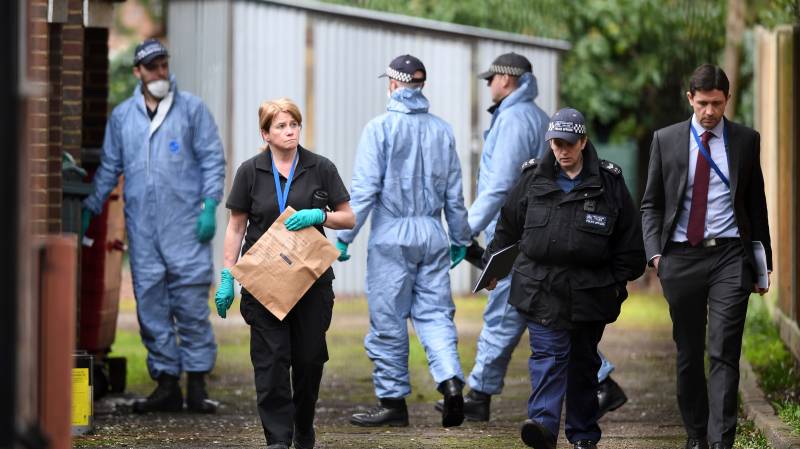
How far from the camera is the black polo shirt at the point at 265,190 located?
7.55 m

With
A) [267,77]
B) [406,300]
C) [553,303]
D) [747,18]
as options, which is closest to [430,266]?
[406,300]

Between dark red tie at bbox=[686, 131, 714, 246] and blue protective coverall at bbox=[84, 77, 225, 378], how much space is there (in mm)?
3483

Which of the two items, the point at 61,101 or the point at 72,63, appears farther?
the point at 72,63

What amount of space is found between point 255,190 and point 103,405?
2849 mm

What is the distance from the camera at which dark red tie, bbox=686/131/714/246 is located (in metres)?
7.48

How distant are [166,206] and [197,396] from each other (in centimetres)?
117

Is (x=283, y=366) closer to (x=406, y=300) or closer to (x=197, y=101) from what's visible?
(x=406, y=300)

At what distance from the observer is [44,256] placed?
5090mm

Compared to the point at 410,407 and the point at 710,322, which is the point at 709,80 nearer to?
the point at 710,322

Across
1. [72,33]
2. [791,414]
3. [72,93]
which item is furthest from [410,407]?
[72,33]

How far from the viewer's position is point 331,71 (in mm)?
17625

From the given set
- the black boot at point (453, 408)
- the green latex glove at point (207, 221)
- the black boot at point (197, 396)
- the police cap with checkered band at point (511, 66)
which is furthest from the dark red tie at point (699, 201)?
the black boot at point (197, 396)

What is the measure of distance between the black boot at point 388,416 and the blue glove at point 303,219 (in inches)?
76.2

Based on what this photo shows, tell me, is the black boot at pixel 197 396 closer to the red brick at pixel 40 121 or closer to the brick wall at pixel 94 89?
the brick wall at pixel 94 89
